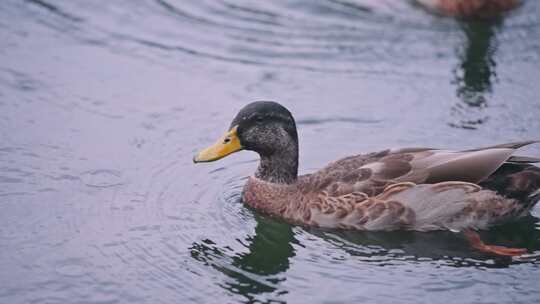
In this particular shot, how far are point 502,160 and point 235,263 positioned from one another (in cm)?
243

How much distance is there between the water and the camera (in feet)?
24.9

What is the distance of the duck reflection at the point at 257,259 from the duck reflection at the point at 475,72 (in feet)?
10.5

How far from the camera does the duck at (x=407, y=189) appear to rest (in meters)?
8.36

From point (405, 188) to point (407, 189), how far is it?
0.06ft

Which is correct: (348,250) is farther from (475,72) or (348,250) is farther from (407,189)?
(475,72)

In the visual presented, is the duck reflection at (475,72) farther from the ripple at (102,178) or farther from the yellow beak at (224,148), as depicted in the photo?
the ripple at (102,178)

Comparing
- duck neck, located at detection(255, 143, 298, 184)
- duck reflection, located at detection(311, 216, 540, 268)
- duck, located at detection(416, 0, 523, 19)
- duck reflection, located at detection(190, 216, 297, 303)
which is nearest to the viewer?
duck reflection, located at detection(190, 216, 297, 303)

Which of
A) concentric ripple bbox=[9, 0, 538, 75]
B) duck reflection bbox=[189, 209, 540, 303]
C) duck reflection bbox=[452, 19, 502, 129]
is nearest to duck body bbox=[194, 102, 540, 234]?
duck reflection bbox=[189, 209, 540, 303]

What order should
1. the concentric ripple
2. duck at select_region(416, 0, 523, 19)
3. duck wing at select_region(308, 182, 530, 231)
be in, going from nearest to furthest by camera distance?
1. duck wing at select_region(308, 182, 530, 231)
2. the concentric ripple
3. duck at select_region(416, 0, 523, 19)

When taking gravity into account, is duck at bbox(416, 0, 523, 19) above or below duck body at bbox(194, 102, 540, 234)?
above

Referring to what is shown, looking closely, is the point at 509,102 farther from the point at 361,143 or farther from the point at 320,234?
the point at 320,234

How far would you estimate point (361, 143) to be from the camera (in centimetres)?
1033

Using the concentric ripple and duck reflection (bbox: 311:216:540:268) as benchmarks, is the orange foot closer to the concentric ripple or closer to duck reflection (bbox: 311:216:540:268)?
duck reflection (bbox: 311:216:540:268)

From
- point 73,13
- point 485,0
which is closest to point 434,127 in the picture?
point 485,0
